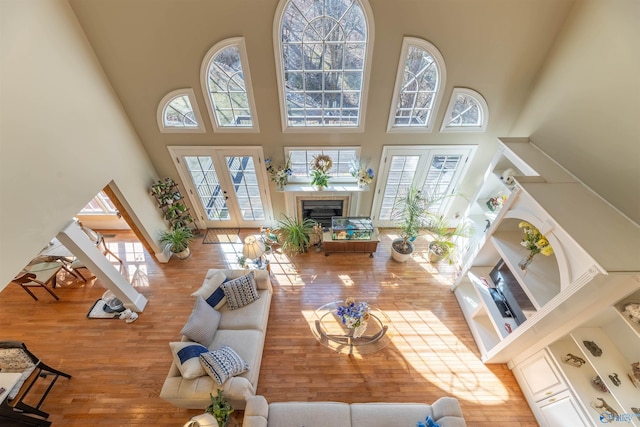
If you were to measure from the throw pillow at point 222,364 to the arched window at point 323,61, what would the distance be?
340cm

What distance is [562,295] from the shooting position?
2.61 m

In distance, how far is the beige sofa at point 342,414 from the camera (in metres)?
2.86

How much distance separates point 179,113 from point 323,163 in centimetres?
254

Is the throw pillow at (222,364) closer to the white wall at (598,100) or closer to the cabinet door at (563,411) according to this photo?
the cabinet door at (563,411)

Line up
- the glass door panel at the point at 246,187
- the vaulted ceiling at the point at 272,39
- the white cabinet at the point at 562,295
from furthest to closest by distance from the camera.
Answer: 1. the glass door panel at the point at 246,187
2. the vaulted ceiling at the point at 272,39
3. the white cabinet at the point at 562,295

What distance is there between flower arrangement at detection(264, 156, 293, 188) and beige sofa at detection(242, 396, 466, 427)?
3.34 metres

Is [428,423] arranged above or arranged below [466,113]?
below

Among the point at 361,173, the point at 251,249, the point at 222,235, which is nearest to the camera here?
the point at 251,249

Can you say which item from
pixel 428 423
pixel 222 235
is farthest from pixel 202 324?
pixel 428 423

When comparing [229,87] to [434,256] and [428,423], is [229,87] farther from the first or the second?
[428,423]

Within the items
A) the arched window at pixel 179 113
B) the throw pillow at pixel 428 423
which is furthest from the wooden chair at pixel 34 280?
the throw pillow at pixel 428 423

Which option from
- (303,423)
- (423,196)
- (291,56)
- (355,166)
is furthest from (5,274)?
(423,196)

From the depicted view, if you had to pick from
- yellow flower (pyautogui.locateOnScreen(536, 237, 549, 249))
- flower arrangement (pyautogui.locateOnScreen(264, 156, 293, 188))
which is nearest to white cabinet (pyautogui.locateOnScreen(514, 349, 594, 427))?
yellow flower (pyautogui.locateOnScreen(536, 237, 549, 249))

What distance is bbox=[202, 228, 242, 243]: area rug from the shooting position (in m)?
5.88
